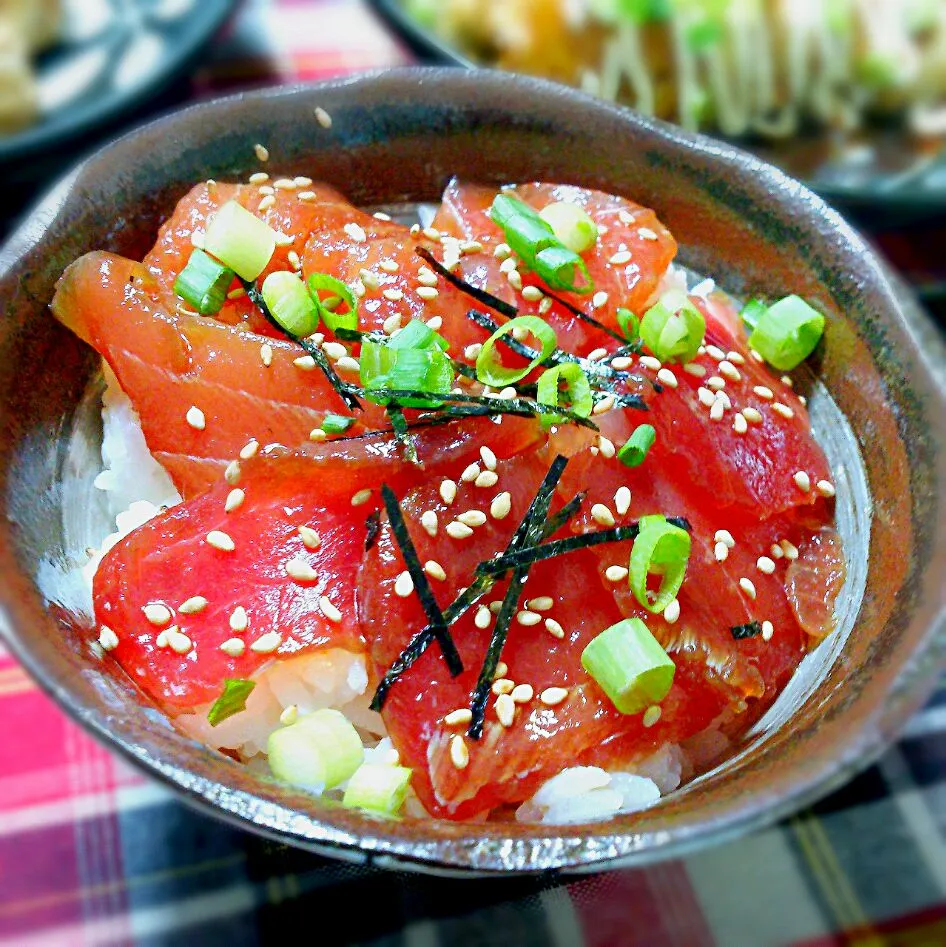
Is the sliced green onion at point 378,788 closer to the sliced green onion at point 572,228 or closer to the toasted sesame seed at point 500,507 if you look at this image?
the toasted sesame seed at point 500,507

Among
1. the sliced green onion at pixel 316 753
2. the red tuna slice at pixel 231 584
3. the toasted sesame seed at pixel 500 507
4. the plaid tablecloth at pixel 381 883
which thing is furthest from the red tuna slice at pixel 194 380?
the plaid tablecloth at pixel 381 883

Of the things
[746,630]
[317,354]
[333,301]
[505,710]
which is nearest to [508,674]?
[505,710]

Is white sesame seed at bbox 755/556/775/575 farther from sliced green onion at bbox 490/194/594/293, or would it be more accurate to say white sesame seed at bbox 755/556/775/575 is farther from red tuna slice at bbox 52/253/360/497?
red tuna slice at bbox 52/253/360/497

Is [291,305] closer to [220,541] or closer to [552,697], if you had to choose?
[220,541]

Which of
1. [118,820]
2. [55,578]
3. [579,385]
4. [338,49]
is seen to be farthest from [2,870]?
[338,49]

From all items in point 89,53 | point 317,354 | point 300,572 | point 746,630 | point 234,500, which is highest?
point 89,53

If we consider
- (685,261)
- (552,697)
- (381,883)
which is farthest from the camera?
(685,261)

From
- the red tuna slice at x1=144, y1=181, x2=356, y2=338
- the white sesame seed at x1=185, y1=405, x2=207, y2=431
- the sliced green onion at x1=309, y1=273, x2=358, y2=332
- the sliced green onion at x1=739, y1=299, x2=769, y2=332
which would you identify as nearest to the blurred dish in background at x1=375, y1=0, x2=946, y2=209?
the sliced green onion at x1=739, y1=299, x2=769, y2=332
